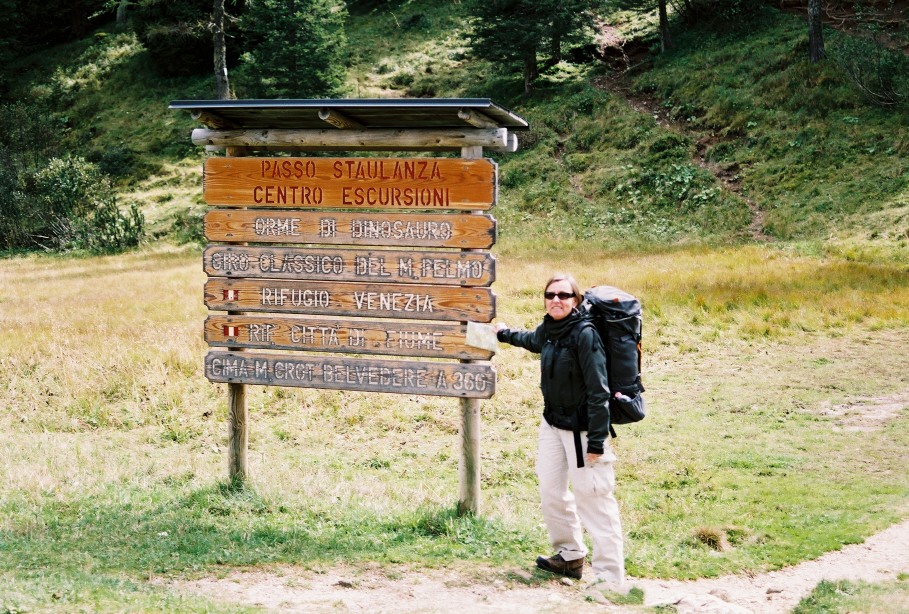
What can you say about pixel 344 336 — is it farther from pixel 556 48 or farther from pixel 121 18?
pixel 121 18

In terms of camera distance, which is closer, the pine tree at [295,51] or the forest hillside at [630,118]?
the forest hillside at [630,118]

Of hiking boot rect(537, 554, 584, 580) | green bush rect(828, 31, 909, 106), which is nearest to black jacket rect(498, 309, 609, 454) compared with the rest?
hiking boot rect(537, 554, 584, 580)

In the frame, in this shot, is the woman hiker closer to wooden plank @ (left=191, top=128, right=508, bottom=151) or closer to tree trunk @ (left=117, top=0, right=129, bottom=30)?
wooden plank @ (left=191, top=128, right=508, bottom=151)

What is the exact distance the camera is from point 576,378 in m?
5.96

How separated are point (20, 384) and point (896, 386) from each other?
41.3 feet

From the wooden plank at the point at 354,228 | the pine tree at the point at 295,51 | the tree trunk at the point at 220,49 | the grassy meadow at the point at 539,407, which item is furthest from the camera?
the pine tree at the point at 295,51

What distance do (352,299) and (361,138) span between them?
1463 mm

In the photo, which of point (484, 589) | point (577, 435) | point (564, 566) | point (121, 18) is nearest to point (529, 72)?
point (121, 18)

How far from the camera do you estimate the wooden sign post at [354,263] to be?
7195mm

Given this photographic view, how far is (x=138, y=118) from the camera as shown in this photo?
42594 millimetres

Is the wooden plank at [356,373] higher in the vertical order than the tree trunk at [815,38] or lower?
lower

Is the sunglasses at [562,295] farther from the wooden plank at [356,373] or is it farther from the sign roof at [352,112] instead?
the sign roof at [352,112]

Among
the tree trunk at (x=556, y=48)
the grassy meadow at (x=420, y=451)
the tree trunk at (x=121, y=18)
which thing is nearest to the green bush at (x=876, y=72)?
the tree trunk at (x=556, y=48)

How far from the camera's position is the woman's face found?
5.95 metres
